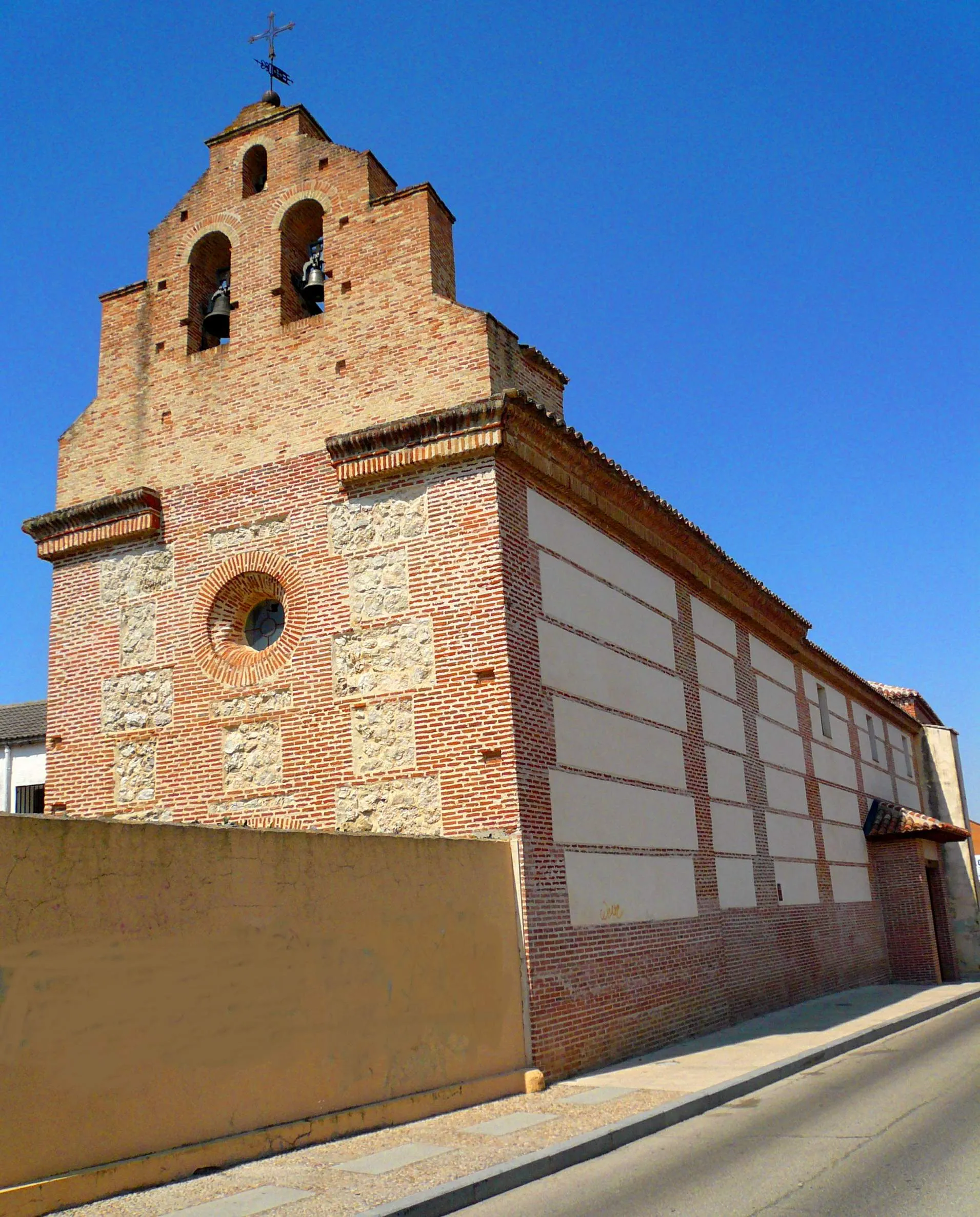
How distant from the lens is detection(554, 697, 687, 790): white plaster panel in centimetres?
1101

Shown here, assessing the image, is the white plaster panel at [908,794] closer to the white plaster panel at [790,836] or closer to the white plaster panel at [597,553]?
the white plaster panel at [790,836]

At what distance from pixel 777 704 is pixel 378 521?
10.4 meters

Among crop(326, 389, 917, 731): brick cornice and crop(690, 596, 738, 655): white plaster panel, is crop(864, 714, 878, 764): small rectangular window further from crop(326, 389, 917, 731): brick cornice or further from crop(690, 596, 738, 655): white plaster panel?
crop(326, 389, 917, 731): brick cornice

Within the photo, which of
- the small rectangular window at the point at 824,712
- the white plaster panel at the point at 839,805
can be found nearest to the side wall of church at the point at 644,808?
the white plaster panel at the point at 839,805

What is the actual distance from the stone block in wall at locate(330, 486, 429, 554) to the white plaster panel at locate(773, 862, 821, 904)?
934 centimetres

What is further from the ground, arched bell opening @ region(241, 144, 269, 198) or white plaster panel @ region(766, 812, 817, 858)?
arched bell opening @ region(241, 144, 269, 198)

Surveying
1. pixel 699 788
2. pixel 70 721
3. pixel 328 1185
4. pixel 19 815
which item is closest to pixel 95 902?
pixel 19 815

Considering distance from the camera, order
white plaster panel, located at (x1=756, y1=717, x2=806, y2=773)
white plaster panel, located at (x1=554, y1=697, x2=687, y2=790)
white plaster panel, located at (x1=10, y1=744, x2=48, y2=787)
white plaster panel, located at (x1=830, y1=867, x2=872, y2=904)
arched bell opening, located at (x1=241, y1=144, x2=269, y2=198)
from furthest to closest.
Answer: white plaster panel, located at (x1=10, y1=744, x2=48, y2=787) < white plaster panel, located at (x1=830, y1=867, x2=872, y2=904) < white plaster panel, located at (x1=756, y1=717, x2=806, y2=773) < arched bell opening, located at (x1=241, y1=144, x2=269, y2=198) < white plaster panel, located at (x1=554, y1=697, x2=687, y2=790)

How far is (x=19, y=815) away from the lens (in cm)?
601

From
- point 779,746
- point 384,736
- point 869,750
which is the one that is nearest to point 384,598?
point 384,736

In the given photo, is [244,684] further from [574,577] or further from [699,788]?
[699,788]

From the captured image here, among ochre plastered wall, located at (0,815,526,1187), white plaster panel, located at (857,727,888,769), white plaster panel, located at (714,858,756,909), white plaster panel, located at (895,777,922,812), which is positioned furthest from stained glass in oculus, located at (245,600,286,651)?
white plaster panel, located at (895,777,922,812)

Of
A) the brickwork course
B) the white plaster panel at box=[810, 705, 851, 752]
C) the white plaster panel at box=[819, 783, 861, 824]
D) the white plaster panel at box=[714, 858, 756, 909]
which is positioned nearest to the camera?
the brickwork course

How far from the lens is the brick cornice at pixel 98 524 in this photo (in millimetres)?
12539
